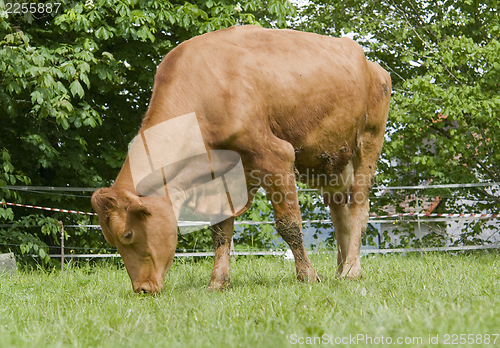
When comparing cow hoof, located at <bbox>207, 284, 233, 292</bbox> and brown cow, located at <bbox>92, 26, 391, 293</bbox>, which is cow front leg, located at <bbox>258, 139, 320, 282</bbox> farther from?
cow hoof, located at <bbox>207, 284, 233, 292</bbox>

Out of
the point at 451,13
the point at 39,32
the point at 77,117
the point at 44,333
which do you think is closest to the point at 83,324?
the point at 44,333

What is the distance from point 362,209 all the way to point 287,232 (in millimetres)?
1436

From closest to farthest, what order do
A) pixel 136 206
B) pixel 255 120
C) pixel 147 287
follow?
1. pixel 136 206
2. pixel 147 287
3. pixel 255 120

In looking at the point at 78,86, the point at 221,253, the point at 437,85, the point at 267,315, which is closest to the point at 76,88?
the point at 78,86

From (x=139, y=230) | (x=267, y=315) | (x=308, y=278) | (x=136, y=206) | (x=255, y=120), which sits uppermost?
(x=255, y=120)

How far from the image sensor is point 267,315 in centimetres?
273

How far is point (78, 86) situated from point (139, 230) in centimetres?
378

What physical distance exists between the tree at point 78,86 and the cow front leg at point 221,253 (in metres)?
3.09

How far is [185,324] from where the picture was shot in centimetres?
264

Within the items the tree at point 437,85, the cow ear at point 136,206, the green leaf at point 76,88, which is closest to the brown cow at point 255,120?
the cow ear at point 136,206

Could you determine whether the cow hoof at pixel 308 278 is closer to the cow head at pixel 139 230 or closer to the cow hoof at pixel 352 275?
the cow hoof at pixel 352 275

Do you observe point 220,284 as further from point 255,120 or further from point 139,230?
point 255,120

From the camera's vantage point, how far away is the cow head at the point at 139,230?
3.68 meters

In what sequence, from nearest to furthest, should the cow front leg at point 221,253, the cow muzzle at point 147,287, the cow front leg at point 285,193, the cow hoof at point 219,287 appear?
the cow muzzle at point 147,287 → the cow front leg at point 285,193 → the cow hoof at point 219,287 → the cow front leg at point 221,253
